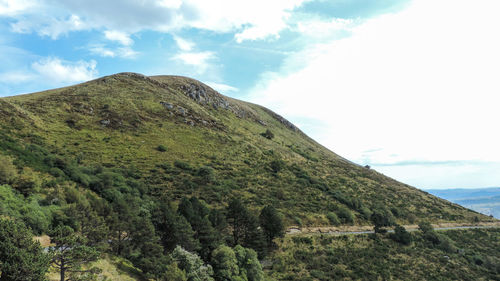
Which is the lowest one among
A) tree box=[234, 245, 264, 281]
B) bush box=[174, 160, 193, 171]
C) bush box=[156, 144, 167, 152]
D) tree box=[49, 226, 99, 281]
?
tree box=[234, 245, 264, 281]

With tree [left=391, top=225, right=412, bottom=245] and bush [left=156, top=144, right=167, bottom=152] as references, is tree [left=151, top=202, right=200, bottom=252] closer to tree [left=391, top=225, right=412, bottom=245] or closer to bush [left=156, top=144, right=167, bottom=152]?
bush [left=156, top=144, right=167, bottom=152]

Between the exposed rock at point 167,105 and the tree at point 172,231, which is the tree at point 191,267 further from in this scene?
the exposed rock at point 167,105

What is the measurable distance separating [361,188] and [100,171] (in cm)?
7700

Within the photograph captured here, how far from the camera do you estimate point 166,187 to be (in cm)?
5006

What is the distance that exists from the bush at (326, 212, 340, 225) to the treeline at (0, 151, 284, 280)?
74.4 ft

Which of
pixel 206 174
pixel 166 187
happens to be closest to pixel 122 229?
pixel 166 187

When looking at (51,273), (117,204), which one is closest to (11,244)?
(51,273)

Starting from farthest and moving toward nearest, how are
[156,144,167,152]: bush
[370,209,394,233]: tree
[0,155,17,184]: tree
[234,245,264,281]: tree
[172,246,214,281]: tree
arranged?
1. [156,144,167,152]: bush
2. [370,209,394,233]: tree
3. [234,245,264,281]: tree
4. [0,155,17,184]: tree
5. [172,246,214,281]: tree

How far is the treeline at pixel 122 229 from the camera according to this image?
2005 centimetres

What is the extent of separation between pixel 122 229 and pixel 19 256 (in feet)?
41.2

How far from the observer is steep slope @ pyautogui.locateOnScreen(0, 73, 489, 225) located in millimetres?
51812

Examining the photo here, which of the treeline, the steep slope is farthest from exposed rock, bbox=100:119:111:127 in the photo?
the treeline

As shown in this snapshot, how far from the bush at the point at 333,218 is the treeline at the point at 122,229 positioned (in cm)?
2266

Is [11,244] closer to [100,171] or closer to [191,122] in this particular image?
[100,171]
